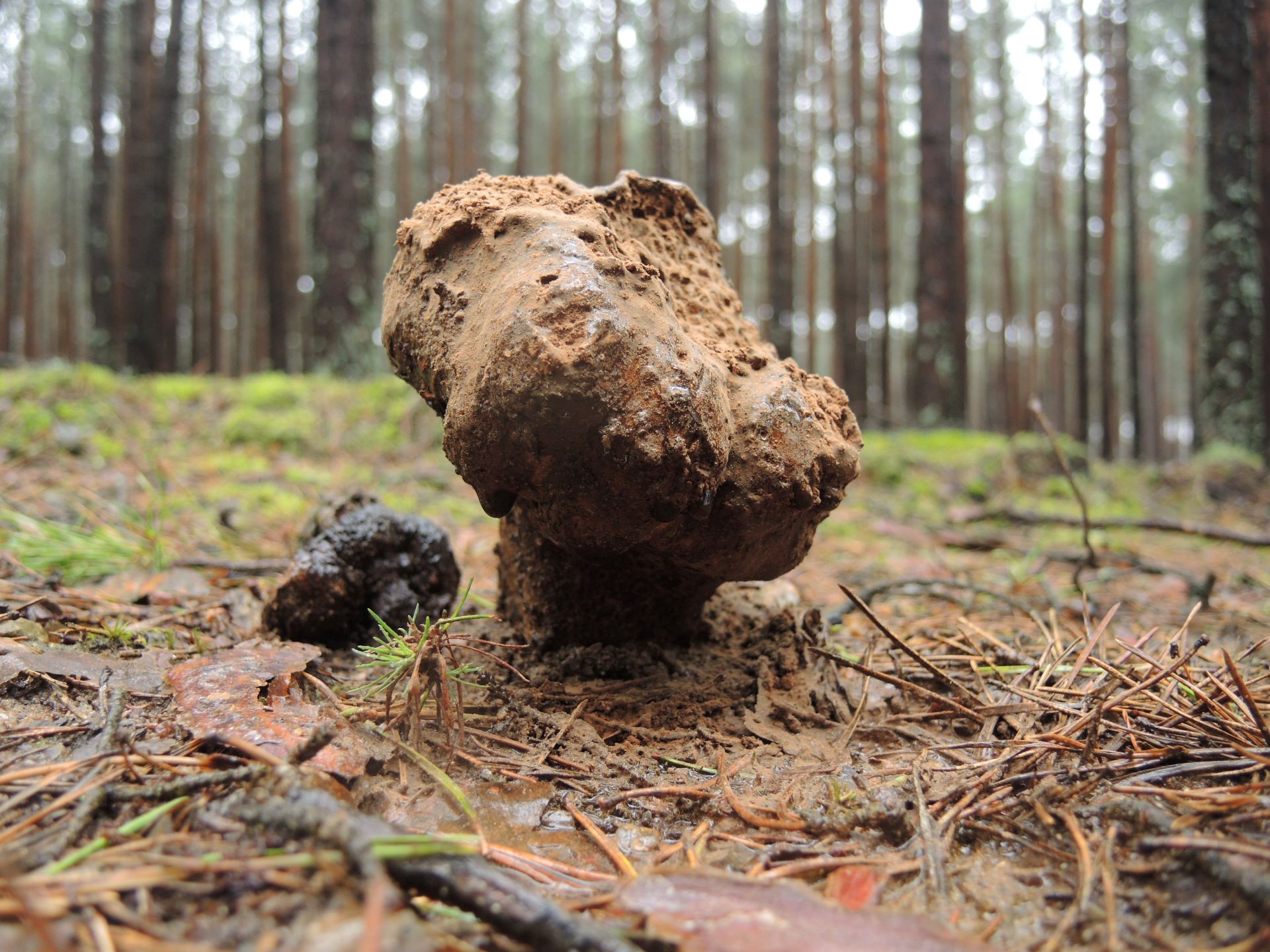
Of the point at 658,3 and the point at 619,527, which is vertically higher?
the point at 658,3

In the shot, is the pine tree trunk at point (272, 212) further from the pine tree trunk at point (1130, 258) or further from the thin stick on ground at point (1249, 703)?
the pine tree trunk at point (1130, 258)

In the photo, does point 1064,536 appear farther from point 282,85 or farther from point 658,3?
point 282,85

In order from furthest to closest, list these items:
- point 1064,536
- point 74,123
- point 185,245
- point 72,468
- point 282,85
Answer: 1. point 74,123
2. point 185,245
3. point 282,85
4. point 1064,536
5. point 72,468

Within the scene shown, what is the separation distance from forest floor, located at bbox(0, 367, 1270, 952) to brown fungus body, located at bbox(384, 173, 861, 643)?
25 centimetres

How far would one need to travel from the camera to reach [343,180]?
776 centimetres

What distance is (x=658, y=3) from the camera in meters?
15.3

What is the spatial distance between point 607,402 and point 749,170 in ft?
91.3

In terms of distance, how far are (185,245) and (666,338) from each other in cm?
2676

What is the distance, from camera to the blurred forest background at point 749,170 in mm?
8141

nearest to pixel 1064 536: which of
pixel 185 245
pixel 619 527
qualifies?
pixel 619 527

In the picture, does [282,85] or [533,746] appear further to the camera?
[282,85]

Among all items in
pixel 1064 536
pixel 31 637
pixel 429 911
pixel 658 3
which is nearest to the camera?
pixel 429 911

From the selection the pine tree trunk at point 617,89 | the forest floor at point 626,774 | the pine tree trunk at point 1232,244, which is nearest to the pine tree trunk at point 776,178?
the pine tree trunk at point 617,89

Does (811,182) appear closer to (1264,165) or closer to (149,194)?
(1264,165)
